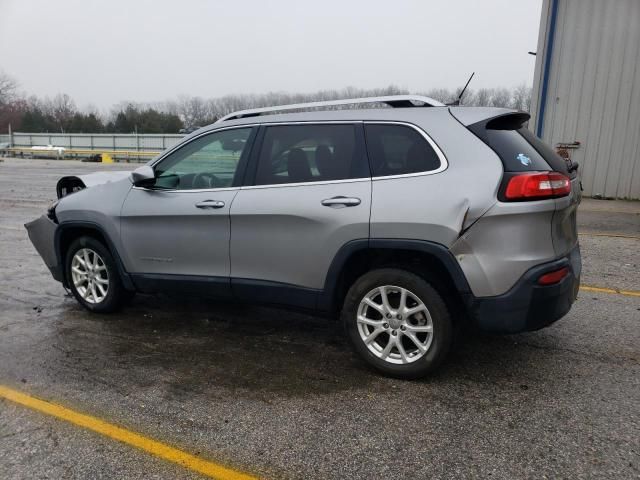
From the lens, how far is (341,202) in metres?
3.59

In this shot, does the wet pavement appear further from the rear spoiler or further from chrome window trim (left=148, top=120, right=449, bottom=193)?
the rear spoiler

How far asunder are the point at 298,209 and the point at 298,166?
363mm

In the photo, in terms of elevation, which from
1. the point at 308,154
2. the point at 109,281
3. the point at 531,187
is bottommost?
the point at 109,281

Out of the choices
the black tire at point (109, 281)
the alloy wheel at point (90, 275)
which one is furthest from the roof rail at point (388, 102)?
the alloy wheel at point (90, 275)

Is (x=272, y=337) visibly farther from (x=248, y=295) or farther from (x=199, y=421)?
(x=199, y=421)

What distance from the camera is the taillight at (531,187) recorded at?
3.17 metres

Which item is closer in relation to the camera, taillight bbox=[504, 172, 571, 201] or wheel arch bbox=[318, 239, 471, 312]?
taillight bbox=[504, 172, 571, 201]

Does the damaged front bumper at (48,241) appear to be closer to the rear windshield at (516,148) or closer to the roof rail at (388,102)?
the roof rail at (388,102)

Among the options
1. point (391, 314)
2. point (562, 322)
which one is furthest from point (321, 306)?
point (562, 322)

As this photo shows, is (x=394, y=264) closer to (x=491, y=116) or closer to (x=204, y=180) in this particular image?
(x=491, y=116)

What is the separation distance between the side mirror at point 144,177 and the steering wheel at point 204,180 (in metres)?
0.35

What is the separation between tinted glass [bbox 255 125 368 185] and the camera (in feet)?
12.2

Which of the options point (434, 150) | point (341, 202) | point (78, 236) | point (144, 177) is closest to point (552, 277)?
point (434, 150)

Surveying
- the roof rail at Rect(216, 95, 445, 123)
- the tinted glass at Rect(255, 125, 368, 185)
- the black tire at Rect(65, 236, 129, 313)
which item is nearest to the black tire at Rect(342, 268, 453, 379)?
the tinted glass at Rect(255, 125, 368, 185)
